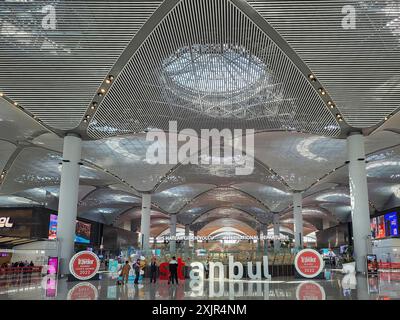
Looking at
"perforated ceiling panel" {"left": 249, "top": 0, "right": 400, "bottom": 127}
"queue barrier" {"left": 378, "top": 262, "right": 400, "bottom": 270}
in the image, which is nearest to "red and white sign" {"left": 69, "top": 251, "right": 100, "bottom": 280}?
"perforated ceiling panel" {"left": 249, "top": 0, "right": 400, "bottom": 127}

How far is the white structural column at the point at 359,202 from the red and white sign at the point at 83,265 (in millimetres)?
15022

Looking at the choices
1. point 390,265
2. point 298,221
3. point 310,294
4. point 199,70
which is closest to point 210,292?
point 310,294

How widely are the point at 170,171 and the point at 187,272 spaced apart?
57.3ft

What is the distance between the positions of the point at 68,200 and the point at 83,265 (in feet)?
26.1

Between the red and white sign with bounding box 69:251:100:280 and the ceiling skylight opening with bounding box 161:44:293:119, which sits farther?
the ceiling skylight opening with bounding box 161:44:293:119

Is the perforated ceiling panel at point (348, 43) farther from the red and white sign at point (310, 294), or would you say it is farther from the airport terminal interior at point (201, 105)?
the red and white sign at point (310, 294)

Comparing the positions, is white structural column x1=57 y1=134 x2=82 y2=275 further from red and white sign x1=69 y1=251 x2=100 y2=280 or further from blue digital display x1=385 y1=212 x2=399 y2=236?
blue digital display x1=385 y1=212 x2=399 y2=236

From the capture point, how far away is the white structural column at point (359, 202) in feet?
78.2

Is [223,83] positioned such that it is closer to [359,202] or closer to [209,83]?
[209,83]

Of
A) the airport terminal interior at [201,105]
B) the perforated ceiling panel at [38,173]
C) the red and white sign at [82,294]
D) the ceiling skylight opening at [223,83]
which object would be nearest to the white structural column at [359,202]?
the airport terminal interior at [201,105]

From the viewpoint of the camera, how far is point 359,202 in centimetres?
2461

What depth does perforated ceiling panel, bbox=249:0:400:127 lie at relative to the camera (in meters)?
16.0

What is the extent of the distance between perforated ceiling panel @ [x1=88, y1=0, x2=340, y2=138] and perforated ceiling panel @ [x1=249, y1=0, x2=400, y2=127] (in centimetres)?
108
